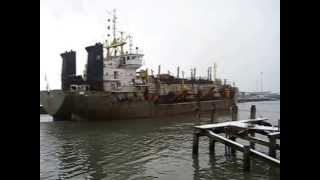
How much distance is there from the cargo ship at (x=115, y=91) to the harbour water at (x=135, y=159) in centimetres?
629

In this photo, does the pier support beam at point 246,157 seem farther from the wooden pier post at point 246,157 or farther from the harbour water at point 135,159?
the harbour water at point 135,159

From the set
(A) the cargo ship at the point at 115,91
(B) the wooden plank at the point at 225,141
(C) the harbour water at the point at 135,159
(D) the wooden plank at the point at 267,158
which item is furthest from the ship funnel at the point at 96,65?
(D) the wooden plank at the point at 267,158

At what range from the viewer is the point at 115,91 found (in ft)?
105

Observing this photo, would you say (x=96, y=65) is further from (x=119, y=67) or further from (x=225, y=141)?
(x=225, y=141)

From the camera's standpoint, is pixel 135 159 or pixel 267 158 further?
pixel 135 159

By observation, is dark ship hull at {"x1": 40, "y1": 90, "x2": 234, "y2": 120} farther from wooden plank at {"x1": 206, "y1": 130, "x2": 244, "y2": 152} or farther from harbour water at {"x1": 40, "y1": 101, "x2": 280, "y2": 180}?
wooden plank at {"x1": 206, "y1": 130, "x2": 244, "y2": 152}

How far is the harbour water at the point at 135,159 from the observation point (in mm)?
11305

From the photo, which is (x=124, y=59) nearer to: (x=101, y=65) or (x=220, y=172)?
(x=101, y=65)

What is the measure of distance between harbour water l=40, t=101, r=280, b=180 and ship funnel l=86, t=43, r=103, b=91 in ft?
29.1

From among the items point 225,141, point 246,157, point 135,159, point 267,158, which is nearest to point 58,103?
point 135,159

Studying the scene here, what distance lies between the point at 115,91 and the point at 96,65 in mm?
3070

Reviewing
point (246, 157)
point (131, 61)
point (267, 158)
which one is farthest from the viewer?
point (131, 61)
